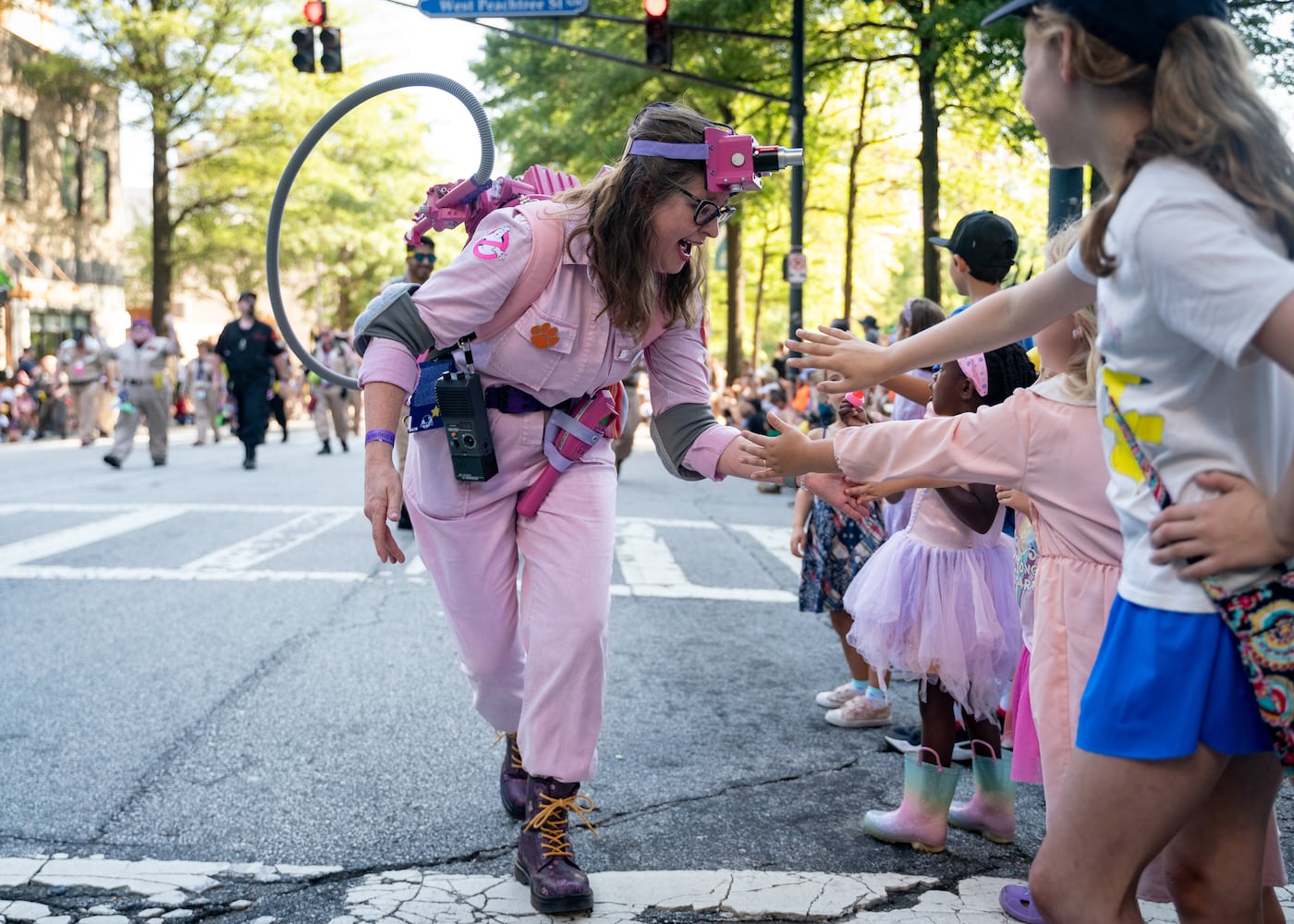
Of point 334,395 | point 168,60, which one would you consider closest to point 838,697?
point 334,395

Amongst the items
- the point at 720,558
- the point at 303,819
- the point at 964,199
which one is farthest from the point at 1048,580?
the point at 964,199

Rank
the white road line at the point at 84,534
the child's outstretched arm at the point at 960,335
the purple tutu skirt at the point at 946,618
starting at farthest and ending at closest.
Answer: the white road line at the point at 84,534 → the purple tutu skirt at the point at 946,618 → the child's outstretched arm at the point at 960,335

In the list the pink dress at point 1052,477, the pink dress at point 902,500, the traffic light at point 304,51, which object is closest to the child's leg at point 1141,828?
the pink dress at point 1052,477

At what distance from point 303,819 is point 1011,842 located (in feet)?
6.69

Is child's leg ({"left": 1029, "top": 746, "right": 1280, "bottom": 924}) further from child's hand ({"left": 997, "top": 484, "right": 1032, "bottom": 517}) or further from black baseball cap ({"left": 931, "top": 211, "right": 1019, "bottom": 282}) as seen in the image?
black baseball cap ({"left": 931, "top": 211, "right": 1019, "bottom": 282})

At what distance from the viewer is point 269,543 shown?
940cm

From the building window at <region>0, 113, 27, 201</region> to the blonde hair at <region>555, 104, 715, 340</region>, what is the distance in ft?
107

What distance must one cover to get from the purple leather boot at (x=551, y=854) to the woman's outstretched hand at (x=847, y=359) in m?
1.35

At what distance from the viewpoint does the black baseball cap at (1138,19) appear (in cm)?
178

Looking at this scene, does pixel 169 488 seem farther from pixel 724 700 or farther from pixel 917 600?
pixel 917 600

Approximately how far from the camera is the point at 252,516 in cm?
1091

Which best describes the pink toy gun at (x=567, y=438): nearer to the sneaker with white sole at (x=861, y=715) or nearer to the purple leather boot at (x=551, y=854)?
the purple leather boot at (x=551, y=854)

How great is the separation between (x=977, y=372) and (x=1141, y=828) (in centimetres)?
197

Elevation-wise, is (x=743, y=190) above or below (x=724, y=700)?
above
